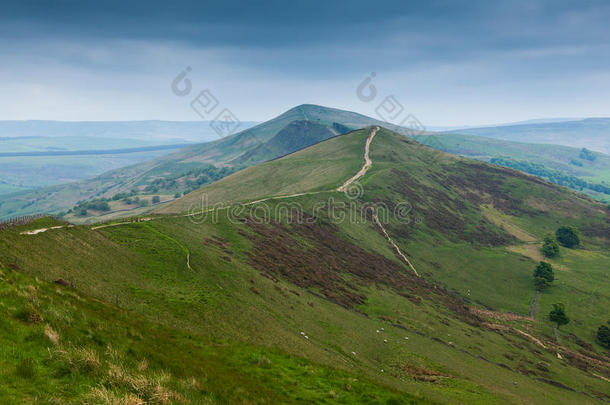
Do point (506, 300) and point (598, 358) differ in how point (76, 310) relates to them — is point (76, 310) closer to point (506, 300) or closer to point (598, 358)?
point (598, 358)

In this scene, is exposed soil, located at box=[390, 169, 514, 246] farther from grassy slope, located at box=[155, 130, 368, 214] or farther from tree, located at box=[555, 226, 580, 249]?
grassy slope, located at box=[155, 130, 368, 214]

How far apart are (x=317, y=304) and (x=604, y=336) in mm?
84324

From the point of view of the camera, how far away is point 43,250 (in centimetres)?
3406

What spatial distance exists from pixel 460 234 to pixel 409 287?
236ft

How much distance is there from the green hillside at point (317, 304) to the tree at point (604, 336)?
7.09 ft

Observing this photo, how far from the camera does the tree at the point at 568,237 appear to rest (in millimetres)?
154200

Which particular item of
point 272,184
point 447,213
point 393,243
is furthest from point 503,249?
point 272,184

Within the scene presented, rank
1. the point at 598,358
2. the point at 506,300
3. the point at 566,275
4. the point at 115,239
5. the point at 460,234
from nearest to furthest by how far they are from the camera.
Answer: the point at 115,239, the point at 598,358, the point at 506,300, the point at 566,275, the point at 460,234

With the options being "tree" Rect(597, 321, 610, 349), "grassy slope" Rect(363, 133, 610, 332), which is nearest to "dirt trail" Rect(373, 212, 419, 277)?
"grassy slope" Rect(363, 133, 610, 332)

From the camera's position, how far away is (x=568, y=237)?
154 m

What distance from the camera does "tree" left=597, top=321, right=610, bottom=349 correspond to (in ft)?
275

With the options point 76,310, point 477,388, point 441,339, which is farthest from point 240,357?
point 441,339

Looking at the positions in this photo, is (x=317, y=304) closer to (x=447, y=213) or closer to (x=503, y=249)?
(x=503, y=249)

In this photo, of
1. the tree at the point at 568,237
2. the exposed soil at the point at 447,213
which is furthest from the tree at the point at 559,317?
the tree at the point at 568,237
